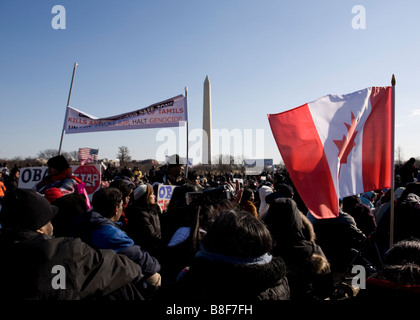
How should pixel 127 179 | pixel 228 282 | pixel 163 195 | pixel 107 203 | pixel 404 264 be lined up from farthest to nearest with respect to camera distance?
pixel 127 179 → pixel 163 195 → pixel 107 203 → pixel 404 264 → pixel 228 282

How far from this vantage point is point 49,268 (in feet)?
4.89

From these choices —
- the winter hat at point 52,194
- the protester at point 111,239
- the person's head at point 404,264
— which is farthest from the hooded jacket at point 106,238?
the person's head at point 404,264

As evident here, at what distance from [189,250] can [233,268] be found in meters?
0.83

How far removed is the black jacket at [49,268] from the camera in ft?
4.78

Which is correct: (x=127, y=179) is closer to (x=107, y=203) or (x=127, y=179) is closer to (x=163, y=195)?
(x=163, y=195)

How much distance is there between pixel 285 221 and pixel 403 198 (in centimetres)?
173

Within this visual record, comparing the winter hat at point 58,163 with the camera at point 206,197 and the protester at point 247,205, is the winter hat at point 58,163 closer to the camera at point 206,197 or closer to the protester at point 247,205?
the camera at point 206,197

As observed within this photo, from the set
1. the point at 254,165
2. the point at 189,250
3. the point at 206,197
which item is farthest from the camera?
the point at 254,165

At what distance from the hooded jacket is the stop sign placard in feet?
11.6

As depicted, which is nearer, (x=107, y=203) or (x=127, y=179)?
(x=107, y=203)

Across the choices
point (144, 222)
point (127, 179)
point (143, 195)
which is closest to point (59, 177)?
point (143, 195)

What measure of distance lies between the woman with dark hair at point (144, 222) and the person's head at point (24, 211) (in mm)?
1640
